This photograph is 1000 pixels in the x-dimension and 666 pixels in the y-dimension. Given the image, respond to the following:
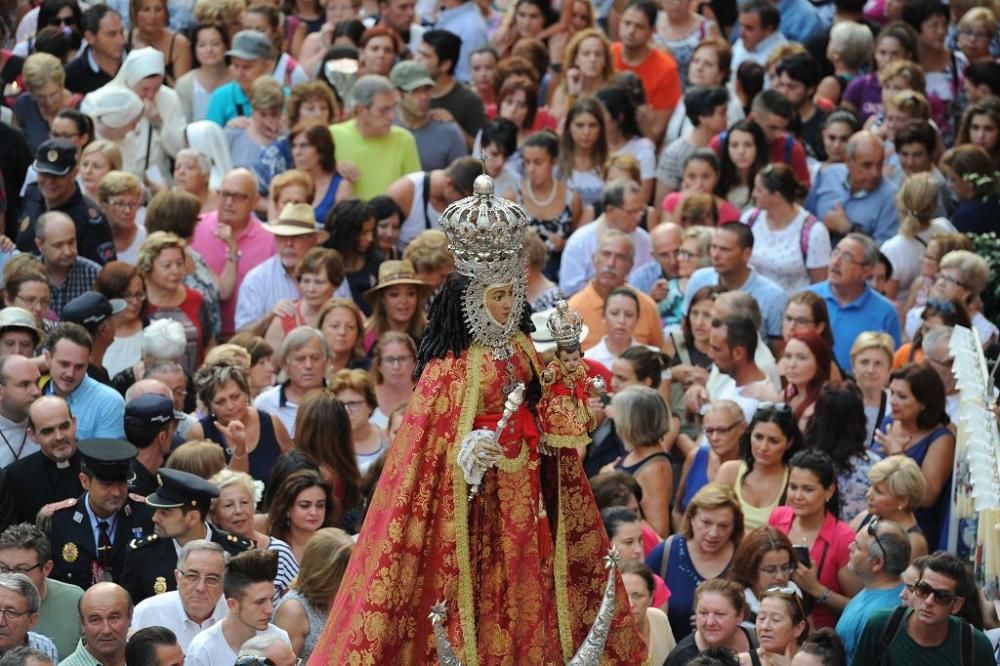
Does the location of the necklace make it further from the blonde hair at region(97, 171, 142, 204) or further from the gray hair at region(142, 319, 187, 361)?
the gray hair at region(142, 319, 187, 361)

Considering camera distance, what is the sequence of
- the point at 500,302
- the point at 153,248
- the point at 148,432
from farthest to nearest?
the point at 153,248, the point at 148,432, the point at 500,302

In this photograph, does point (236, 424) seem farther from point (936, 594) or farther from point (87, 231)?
point (936, 594)

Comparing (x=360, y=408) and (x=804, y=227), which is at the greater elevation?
(x=804, y=227)

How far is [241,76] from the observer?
1775 centimetres

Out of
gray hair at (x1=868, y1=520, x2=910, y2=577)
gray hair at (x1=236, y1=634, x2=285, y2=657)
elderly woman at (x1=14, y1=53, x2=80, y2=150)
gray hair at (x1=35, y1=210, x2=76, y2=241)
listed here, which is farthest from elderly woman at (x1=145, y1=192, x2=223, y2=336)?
gray hair at (x1=868, y1=520, x2=910, y2=577)

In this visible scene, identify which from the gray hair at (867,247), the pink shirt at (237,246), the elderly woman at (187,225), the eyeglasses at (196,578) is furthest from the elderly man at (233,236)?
the eyeglasses at (196,578)

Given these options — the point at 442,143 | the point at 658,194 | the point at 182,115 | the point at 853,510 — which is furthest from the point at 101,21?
the point at 853,510

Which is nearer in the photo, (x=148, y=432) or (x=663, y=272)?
(x=148, y=432)

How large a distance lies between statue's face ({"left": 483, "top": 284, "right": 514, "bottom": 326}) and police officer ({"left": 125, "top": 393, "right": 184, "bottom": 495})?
3418 millimetres

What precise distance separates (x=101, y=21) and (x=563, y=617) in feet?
30.8

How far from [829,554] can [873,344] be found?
2178 mm

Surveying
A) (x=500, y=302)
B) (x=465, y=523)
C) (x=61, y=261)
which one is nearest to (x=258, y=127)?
(x=61, y=261)

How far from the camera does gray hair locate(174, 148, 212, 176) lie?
1627 centimetres

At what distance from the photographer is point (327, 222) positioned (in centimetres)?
1570
